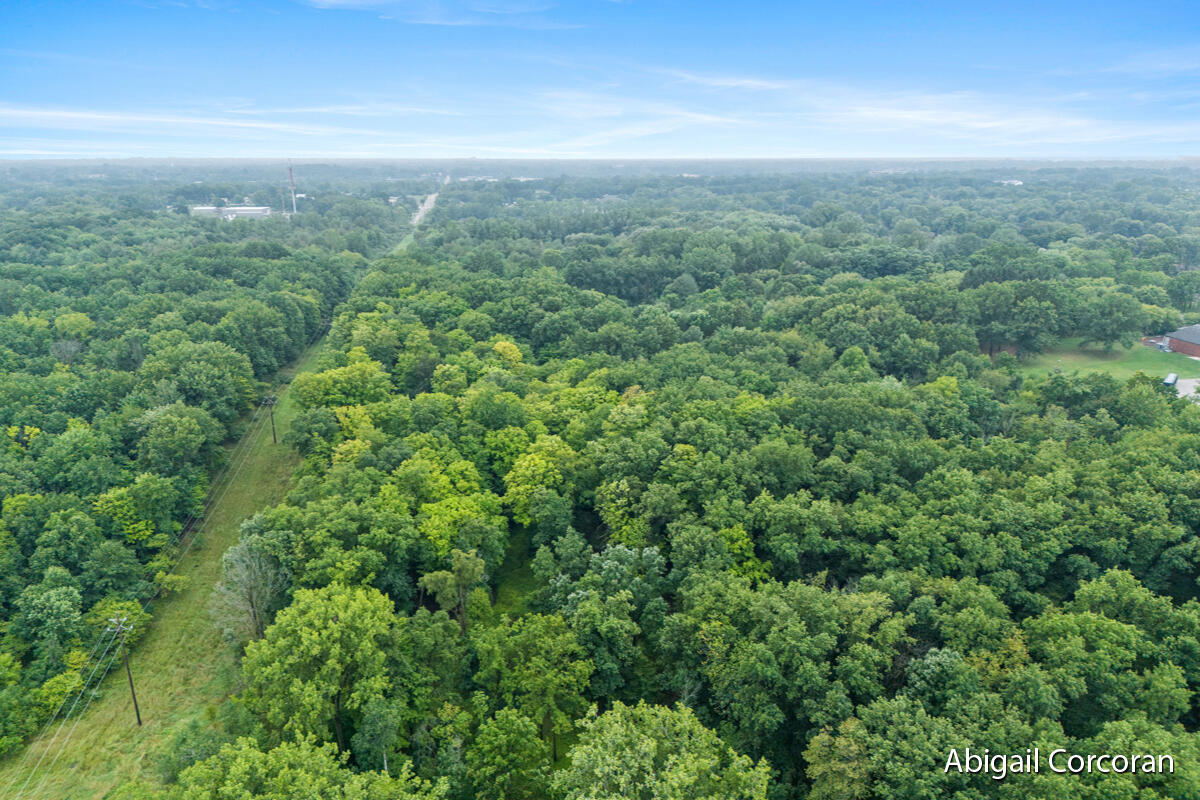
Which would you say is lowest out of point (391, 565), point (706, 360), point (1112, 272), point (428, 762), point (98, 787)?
point (98, 787)

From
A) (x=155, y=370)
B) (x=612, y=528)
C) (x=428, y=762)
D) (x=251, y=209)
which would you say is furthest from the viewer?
(x=251, y=209)

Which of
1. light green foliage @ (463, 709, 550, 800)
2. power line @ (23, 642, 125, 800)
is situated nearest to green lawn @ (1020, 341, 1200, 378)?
light green foliage @ (463, 709, 550, 800)

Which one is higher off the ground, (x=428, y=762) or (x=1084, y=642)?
(x=1084, y=642)

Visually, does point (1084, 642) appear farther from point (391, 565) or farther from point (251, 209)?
point (251, 209)

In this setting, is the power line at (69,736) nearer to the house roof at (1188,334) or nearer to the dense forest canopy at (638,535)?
the dense forest canopy at (638,535)

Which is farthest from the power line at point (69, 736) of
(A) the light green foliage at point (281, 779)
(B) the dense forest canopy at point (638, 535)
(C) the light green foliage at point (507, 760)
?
(C) the light green foliage at point (507, 760)

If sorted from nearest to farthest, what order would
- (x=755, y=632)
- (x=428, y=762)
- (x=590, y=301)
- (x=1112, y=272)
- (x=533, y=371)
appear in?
(x=428, y=762) < (x=755, y=632) < (x=533, y=371) < (x=590, y=301) < (x=1112, y=272)

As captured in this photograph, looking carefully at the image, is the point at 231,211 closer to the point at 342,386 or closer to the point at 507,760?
the point at 342,386

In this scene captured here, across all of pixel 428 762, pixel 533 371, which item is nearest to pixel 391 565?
pixel 428 762
